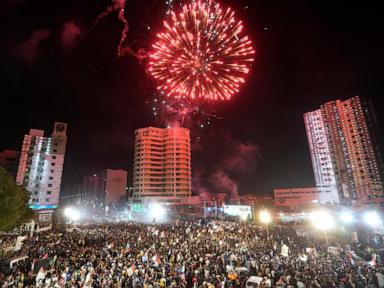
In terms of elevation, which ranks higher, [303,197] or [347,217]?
[303,197]

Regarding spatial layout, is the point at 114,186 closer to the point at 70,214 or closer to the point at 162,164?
the point at 162,164

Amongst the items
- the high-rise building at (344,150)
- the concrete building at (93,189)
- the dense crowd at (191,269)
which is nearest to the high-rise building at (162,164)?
the high-rise building at (344,150)

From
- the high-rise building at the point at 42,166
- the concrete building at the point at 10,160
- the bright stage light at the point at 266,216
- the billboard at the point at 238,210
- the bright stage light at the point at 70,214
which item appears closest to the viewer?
the bright stage light at the point at 266,216

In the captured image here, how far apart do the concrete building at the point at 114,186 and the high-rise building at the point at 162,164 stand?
37016 millimetres

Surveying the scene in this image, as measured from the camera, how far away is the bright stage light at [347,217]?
2632cm

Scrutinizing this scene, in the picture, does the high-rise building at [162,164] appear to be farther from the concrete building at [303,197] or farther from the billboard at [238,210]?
the concrete building at [303,197]

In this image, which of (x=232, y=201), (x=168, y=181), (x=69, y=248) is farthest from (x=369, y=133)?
(x=69, y=248)

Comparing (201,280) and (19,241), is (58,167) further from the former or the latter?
(201,280)

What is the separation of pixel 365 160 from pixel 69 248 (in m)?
86.7

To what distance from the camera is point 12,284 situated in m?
11.9

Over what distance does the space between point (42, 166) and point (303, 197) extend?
86.2m

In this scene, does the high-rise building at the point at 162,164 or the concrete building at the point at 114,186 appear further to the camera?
the concrete building at the point at 114,186

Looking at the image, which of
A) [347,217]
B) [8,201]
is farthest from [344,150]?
[8,201]

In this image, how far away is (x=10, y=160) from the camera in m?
78.6
